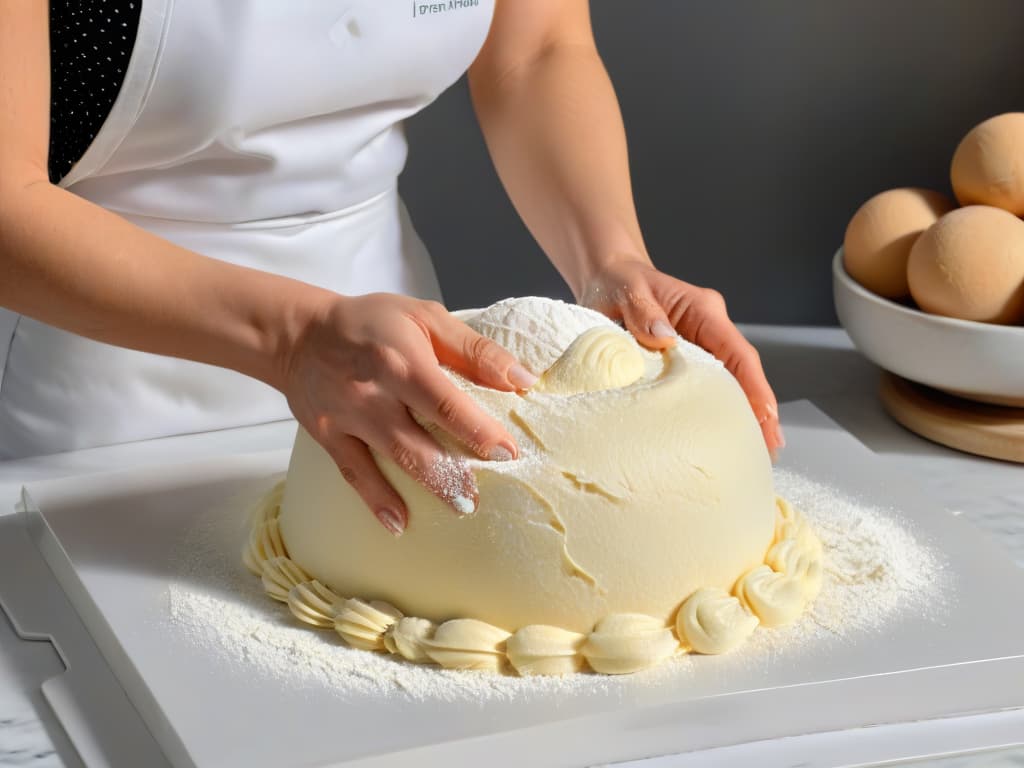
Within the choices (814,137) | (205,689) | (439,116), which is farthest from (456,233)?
(205,689)

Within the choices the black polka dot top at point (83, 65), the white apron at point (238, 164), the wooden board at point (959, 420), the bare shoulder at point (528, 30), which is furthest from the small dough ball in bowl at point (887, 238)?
the black polka dot top at point (83, 65)

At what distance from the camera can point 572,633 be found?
117cm

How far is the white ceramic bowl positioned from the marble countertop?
9 cm

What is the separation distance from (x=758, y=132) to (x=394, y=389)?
146 cm

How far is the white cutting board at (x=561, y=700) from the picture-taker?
3.42 ft

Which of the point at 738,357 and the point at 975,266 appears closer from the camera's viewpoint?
the point at 738,357

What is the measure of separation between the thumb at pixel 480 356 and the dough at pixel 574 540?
0.02 metres

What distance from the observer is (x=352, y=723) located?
106 cm

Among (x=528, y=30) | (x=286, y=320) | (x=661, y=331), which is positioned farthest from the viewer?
(x=528, y=30)

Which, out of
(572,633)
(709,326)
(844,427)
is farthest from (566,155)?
(572,633)

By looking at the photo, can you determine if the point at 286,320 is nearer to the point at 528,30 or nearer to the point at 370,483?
the point at 370,483

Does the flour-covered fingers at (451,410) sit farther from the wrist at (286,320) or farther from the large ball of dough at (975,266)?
the large ball of dough at (975,266)

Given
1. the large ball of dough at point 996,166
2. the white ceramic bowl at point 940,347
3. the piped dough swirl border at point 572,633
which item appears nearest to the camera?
the piped dough swirl border at point 572,633

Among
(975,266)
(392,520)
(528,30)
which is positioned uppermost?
(528,30)
